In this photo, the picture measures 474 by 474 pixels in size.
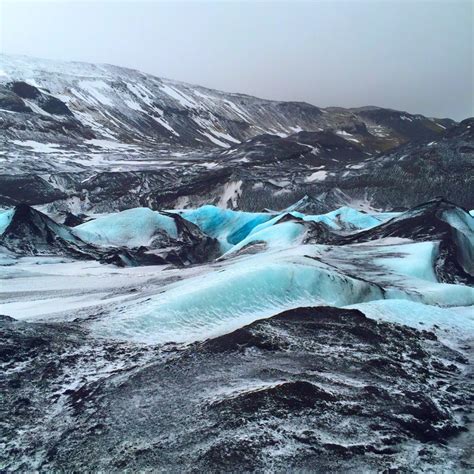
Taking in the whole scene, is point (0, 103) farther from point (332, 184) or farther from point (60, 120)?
point (332, 184)

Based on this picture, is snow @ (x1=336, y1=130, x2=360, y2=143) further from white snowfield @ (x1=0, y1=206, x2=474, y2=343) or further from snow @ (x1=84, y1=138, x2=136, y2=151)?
white snowfield @ (x1=0, y1=206, x2=474, y2=343)

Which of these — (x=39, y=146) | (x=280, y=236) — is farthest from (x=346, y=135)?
(x=280, y=236)

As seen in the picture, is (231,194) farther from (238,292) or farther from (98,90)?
(98,90)

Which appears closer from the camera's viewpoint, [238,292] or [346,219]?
[238,292]

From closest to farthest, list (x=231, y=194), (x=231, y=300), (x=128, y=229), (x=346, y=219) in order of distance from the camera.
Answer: (x=231, y=300), (x=128, y=229), (x=346, y=219), (x=231, y=194)

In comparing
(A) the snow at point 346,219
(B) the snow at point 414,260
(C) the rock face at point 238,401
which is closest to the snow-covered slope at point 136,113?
(A) the snow at point 346,219

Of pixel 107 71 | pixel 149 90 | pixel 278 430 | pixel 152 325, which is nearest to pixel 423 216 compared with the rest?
pixel 152 325

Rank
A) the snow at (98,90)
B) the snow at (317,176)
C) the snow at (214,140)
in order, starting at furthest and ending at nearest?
the snow at (214,140), the snow at (98,90), the snow at (317,176)

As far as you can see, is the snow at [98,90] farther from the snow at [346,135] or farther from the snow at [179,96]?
the snow at [346,135]
